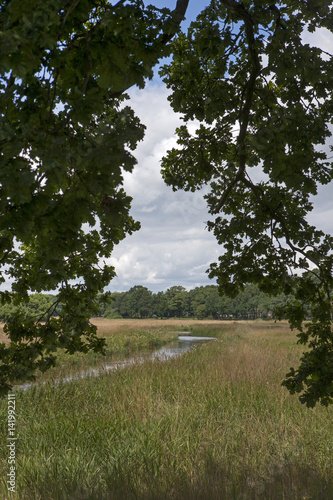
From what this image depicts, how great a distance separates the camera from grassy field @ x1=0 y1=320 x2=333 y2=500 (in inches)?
159

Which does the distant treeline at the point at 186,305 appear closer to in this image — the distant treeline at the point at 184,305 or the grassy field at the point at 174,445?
the distant treeline at the point at 184,305

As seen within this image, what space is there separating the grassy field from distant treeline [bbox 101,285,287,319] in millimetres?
79273

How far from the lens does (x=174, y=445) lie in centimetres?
498

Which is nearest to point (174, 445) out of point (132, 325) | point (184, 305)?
point (132, 325)

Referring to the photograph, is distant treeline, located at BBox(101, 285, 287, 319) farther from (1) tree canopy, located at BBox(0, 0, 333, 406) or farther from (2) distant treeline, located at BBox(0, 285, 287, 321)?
(1) tree canopy, located at BBox(0, 0, 333, 406)

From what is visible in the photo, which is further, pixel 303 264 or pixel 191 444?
pixel 191 444

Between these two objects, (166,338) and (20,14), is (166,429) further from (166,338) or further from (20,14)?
(166,338)

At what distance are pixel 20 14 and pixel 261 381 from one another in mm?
8880

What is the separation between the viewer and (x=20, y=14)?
5.68 feet

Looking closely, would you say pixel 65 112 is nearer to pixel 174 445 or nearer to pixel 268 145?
pixel 268 145

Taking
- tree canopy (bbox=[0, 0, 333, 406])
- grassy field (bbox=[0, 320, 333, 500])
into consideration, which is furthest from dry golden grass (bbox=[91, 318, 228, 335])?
tree canopy (bbox=[0, 0, 333, 406])

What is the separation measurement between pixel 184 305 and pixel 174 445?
10467 cm

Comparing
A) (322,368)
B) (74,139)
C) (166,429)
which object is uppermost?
(74,139)

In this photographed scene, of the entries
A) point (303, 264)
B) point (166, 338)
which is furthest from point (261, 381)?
point (166, 338)
